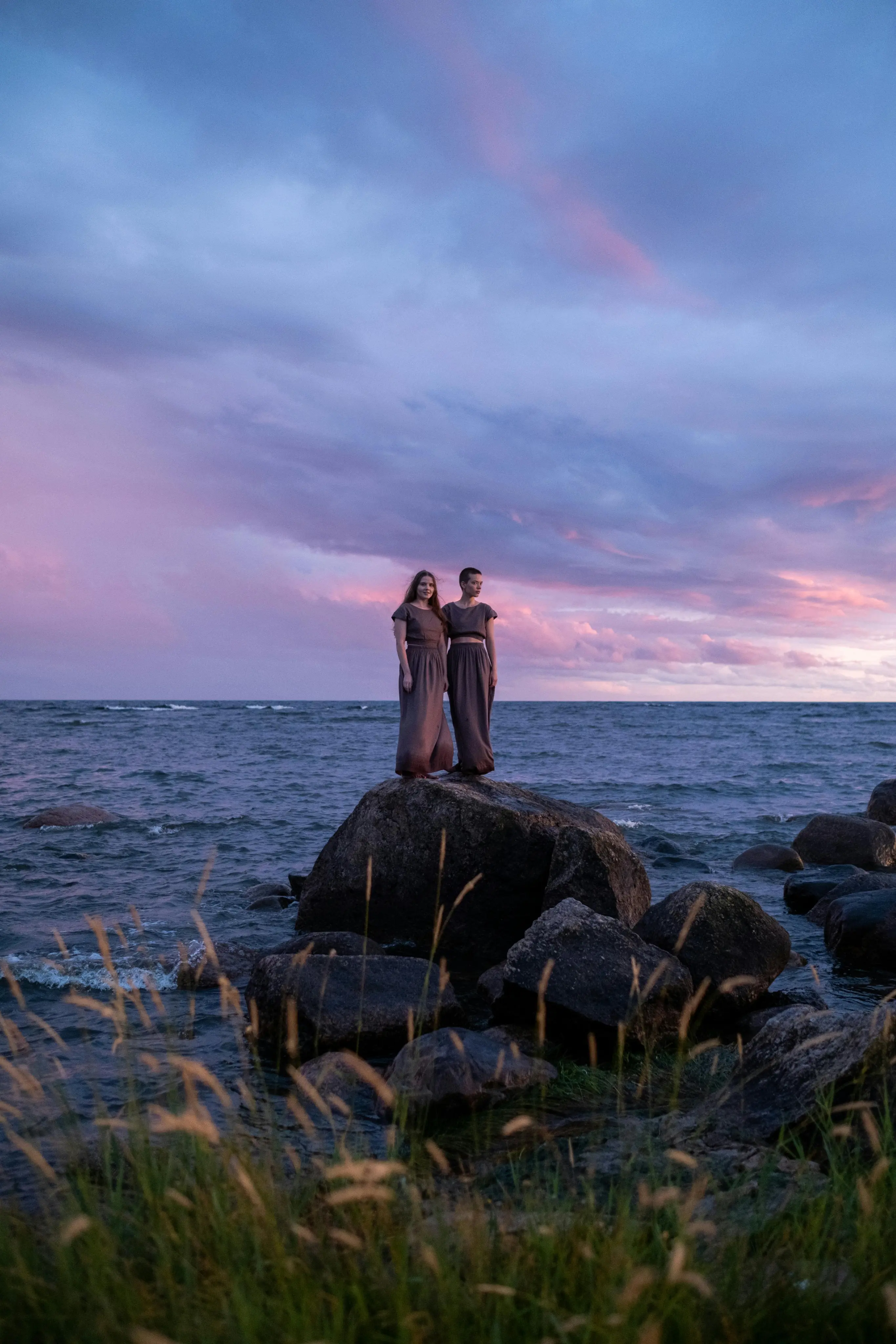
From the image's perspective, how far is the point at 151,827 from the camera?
18.6 metres

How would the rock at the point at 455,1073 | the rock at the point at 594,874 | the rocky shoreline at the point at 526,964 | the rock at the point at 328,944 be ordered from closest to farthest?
1. the rocky shoreline at the point at 526,964
2. the rock at the point at 455,1073
3. the rock at the point at 328,944
4. the rock at the point at 594,874

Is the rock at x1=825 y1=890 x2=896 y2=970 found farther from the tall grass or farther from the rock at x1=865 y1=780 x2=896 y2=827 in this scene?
the rock at x1=865 y1=780 x2=896 y2=827

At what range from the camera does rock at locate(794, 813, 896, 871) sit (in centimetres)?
1491

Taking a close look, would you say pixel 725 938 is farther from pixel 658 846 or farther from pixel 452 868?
pixel 658 846

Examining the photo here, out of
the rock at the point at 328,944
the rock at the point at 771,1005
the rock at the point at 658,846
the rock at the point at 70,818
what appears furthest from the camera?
the rock at the point at 70,818

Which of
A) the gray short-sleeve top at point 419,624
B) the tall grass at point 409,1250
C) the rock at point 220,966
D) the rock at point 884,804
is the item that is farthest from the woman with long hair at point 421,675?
the rock at point 884,804

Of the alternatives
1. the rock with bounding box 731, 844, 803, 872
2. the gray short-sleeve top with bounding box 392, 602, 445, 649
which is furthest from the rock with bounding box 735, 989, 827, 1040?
the rock with bounding box 731, 844, 803, 872

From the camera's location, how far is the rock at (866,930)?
942 cm

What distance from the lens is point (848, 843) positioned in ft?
49.6

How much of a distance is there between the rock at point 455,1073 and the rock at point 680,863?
379 inches

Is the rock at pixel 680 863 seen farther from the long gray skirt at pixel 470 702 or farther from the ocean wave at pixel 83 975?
the ocean wave at pixel 83 975

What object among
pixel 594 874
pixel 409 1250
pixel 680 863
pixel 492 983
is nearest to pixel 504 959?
pixel 594 874

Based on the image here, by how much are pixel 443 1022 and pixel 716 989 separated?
2.38 m

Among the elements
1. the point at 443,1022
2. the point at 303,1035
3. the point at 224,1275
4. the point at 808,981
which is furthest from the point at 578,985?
the point at 224,1275
